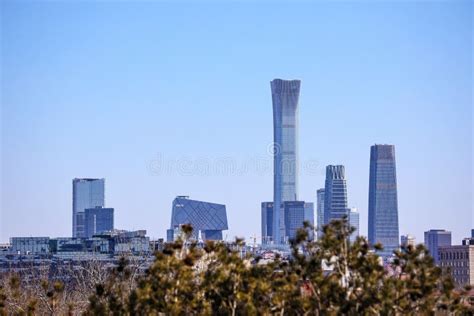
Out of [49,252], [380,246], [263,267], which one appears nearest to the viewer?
[380,246]

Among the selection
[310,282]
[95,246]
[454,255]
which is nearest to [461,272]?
[454,255]

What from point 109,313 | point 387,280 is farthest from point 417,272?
point 109,313

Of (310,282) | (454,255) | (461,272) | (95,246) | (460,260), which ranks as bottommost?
(461,272)

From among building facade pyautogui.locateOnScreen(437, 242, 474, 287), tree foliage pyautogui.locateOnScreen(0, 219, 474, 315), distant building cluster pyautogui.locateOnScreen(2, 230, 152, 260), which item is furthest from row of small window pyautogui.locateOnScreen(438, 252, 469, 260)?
tree foliage pyautogui.locateOnScreen(0, 219, 474, 315)

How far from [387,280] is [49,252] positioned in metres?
157

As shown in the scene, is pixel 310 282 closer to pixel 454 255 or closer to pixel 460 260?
pixel 460 260

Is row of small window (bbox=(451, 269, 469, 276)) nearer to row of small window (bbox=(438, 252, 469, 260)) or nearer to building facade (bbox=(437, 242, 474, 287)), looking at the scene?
building facade (bbox=(437, 242, 474, 287))

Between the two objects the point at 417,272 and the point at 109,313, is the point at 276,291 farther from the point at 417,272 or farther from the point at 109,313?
the point at 109,313

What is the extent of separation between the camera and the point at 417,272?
29.0 metres

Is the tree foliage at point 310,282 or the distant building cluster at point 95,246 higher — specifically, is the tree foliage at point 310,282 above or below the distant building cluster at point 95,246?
below

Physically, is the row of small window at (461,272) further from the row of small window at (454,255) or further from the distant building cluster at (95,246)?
the distant building cluster at (95,246)

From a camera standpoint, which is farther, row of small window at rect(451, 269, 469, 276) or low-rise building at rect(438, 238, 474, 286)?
low-rise building at rect(438, 238, 474, 286)

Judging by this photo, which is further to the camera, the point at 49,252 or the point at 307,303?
the point at 49,252

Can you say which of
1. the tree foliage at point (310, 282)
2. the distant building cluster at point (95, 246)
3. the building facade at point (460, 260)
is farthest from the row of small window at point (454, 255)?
the tree foliage at point (310, 282)
